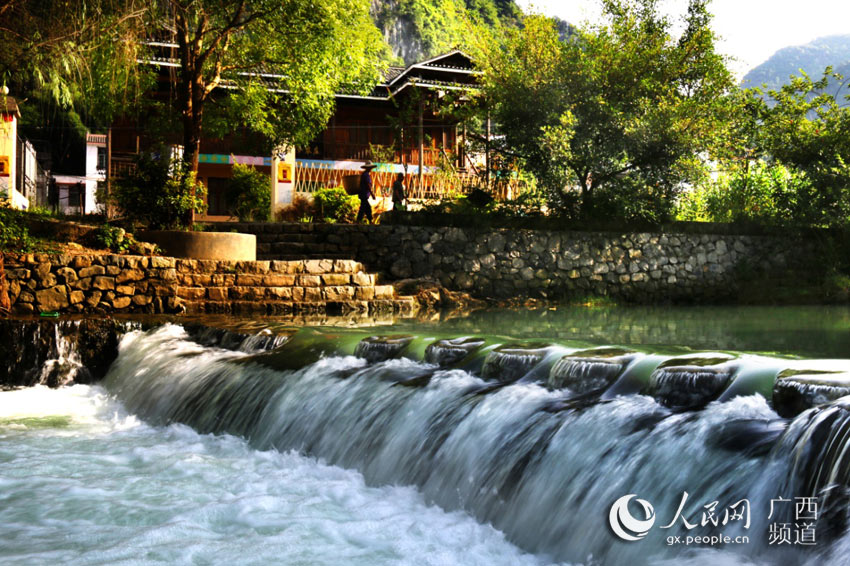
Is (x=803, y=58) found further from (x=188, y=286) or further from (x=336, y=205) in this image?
(x=188, y=286)

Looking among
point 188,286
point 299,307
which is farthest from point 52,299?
point 299,307

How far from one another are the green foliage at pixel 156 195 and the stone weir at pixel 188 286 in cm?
164

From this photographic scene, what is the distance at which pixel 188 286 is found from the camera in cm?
1151

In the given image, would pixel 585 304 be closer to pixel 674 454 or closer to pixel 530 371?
pixel 530 371

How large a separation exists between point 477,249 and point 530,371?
36.3 feet

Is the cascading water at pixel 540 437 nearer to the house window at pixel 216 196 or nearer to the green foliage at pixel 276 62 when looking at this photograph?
the green foliage at pixel 276 62

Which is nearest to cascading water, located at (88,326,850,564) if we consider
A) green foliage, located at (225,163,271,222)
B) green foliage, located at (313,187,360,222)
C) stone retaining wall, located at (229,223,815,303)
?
stone retaining wall, located at (229,223,815,303)

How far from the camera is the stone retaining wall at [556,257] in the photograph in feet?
51.5

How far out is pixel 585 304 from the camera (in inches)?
624

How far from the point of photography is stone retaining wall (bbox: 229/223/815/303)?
15695mm

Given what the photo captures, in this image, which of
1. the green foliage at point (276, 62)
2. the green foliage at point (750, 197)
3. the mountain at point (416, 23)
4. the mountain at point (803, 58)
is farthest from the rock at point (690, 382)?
the mountain at point (803, 58)

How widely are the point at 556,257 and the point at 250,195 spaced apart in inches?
338

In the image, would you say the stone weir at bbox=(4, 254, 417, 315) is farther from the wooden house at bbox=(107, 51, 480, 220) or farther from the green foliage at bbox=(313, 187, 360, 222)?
the wooden house at bbox=(107, 51, 480, 220)

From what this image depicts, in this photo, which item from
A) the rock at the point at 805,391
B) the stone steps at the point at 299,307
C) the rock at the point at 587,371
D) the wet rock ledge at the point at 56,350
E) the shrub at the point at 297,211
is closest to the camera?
the rock at the point at 805,391
